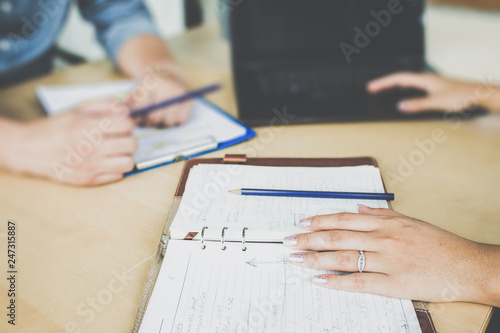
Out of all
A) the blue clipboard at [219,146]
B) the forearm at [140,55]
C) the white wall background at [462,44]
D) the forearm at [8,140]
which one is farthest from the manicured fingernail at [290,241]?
the white wall background at [462,44]

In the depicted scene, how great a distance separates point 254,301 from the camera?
0.42 m

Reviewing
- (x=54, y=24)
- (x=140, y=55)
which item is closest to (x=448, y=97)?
(x=140, y=55)

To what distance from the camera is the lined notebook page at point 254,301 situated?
0.40m

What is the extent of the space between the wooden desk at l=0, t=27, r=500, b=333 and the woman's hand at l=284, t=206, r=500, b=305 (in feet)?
0.08

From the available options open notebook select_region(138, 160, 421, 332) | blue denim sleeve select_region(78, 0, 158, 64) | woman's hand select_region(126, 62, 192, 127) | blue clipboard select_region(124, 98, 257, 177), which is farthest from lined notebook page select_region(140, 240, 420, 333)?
blue denim sleeve select_region(78, 0, 158, 64)

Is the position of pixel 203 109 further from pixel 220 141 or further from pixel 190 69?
pixel 190 69

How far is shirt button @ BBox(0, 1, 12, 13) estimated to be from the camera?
1.02m

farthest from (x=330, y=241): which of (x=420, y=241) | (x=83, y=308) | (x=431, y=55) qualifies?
(x=431, y=55)

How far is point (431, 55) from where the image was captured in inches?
45.0

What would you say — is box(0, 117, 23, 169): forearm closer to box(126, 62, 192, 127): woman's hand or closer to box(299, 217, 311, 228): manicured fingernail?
box(126, 62, 192, 127): woman's hand

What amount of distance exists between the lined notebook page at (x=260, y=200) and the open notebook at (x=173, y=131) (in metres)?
0.08

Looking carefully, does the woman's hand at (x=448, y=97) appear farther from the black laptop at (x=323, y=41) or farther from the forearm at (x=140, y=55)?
the forearm at (x=140, y=55)

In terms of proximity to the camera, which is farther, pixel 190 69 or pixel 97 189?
pixel 190 69

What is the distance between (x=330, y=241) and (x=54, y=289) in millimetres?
349
